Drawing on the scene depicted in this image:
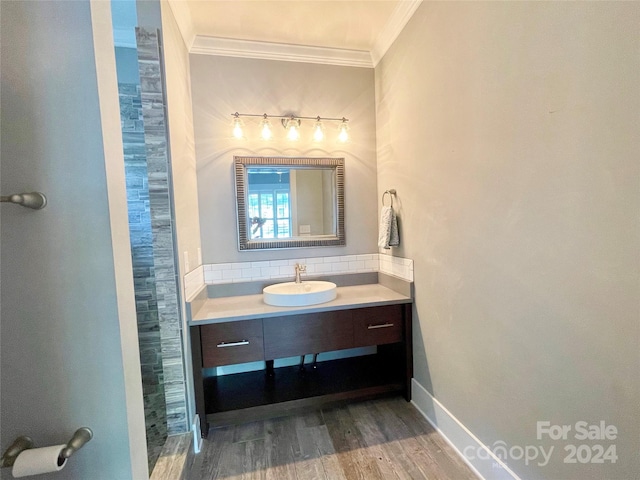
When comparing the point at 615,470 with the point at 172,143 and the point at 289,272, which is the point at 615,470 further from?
the point at 172,143

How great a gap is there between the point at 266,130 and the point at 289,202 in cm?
56

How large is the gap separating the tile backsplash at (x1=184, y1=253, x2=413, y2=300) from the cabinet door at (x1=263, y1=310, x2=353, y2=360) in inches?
20.1

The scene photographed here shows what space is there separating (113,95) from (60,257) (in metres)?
0.43

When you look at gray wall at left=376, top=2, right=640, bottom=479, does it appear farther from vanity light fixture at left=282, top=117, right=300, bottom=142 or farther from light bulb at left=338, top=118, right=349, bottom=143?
vanity light fixture at left=282, top=117, right=300, bottom=142

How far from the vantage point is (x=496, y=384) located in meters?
1.33

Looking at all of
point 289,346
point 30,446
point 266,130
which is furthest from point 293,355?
point 266,130

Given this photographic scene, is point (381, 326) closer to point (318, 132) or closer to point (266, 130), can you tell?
point (318, 132)

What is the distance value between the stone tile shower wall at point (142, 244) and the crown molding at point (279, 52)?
59 centimetres

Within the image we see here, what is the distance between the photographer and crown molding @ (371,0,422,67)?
5.77 feet

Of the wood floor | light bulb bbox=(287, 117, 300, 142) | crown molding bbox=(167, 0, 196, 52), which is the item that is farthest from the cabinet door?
crown molding bbox=(167, 0, 196, 52)

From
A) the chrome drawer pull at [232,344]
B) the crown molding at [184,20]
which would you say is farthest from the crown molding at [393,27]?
the chrome drawer pull at [232,344]

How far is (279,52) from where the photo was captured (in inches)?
84.7

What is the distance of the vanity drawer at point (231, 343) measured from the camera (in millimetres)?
1730

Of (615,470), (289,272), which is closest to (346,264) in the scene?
(289,272)
